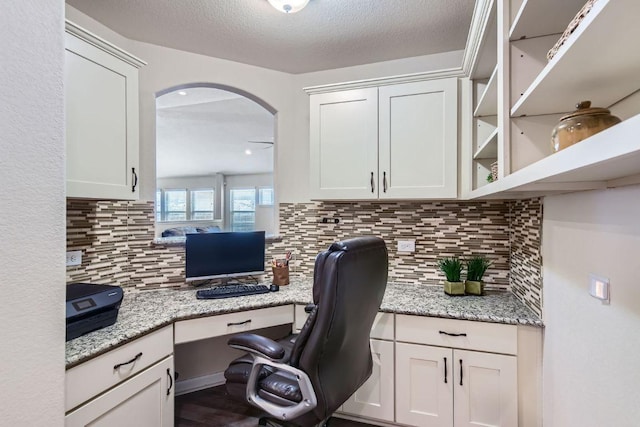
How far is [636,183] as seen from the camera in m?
0.95

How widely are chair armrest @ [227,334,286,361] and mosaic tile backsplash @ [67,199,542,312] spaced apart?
3.35 ft

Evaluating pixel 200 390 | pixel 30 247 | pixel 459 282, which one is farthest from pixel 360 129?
pixel 200 390

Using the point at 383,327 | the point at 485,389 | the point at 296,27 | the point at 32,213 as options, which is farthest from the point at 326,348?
the point at 296,27

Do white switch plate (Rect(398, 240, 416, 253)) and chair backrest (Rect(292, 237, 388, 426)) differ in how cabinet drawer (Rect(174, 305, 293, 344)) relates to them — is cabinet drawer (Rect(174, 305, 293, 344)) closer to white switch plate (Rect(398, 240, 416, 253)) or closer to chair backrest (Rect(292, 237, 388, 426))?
chair backrest (Rect(292, 237, 388, 426))

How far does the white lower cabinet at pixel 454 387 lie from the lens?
1.67 m

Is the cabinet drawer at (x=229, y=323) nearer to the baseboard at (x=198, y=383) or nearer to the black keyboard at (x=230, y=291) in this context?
the black keyboard at (x=230, y=291)

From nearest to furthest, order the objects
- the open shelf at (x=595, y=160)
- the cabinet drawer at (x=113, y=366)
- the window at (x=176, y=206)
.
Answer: the open shelf at (x=595, y=160) → the cabinet drawer at (x=113, y=366) → the window at (x=176, y=206)

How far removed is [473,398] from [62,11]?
7.97 ft

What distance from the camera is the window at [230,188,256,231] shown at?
955 centimetres

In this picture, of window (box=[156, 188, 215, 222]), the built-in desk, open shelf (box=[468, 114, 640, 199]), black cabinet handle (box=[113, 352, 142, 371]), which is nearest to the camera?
open shelf (box=[468, 114, 640, 199])

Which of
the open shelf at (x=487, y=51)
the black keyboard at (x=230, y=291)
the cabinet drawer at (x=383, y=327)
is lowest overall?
the cabinet drawer at (x=383, y=327)

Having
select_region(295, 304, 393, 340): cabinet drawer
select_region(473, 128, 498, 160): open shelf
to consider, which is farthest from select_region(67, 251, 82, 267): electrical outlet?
select_region(473, 128, 498, 160): open shelf

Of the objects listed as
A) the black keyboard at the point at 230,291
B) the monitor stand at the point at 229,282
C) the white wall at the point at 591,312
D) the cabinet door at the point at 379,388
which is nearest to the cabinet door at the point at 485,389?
the white wall at the point at 591,312

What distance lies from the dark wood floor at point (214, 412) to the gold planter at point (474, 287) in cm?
103
